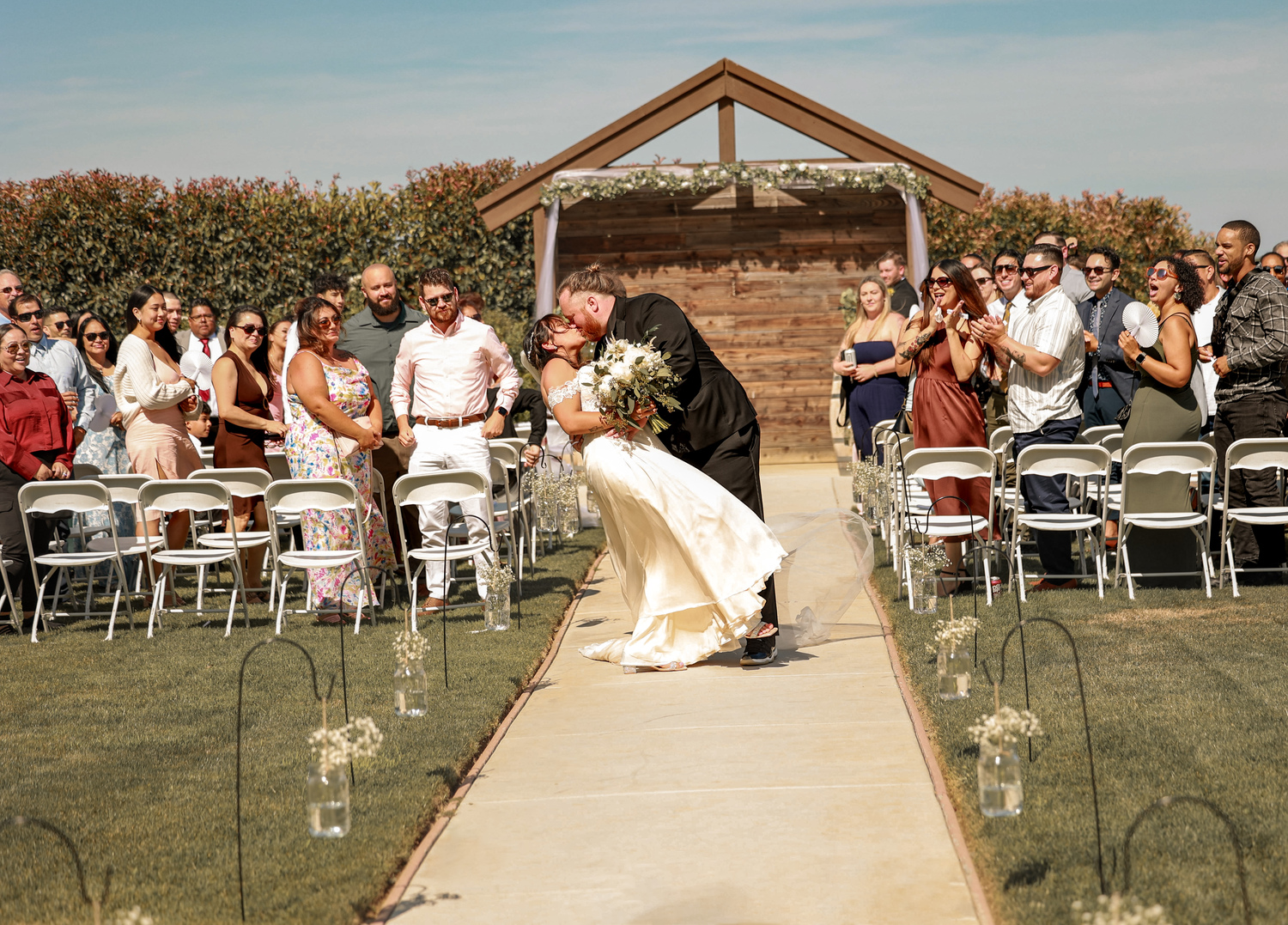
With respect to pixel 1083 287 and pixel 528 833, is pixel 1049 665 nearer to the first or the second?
pixel 528 833

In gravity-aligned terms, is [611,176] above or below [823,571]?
above

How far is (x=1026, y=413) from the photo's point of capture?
833 centimetres

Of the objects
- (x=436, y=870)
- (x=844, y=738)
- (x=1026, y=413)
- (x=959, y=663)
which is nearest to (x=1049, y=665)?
(x=959, y=663)

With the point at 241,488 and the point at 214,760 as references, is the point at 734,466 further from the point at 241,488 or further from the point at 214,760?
the point at 241,488

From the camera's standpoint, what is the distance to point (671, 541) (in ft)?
21.6

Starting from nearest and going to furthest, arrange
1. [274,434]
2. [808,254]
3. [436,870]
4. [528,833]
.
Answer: [436,870], [528,833], [274,434], [808,254]

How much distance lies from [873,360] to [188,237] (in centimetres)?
1262

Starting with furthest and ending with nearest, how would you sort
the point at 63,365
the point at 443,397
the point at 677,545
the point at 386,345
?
the point at 63,365, the point at 386,345, the point at 443,397, the point at 677,545

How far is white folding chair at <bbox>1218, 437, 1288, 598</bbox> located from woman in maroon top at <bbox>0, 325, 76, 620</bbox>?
7984 mm

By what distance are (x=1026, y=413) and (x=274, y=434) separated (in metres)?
5.65

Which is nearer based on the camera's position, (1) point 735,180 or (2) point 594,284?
(2) point 594,284

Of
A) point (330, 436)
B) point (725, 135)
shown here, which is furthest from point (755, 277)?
point (330, 436)

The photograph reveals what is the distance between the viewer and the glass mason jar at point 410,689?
552 centimetres

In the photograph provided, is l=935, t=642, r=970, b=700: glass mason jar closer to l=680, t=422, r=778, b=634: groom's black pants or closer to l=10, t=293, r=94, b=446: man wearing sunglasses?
l=680, t=422, r=778, b=634: groom's black pants
